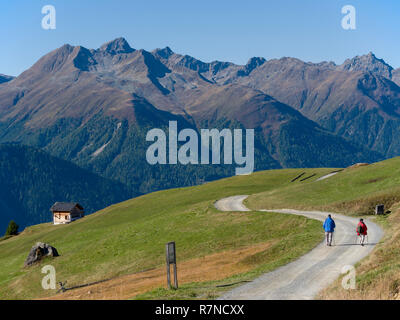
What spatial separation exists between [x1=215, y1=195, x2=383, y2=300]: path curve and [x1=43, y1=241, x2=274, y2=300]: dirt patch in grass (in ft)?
19.2

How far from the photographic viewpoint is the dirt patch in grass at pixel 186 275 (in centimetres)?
3466

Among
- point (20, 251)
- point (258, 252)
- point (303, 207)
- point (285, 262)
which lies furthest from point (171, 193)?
point (285, 262)

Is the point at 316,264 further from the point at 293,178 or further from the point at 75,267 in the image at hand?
the point at 293,178

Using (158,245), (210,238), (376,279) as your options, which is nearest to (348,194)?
(210,238)

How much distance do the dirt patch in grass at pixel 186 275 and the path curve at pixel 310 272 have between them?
231 inches

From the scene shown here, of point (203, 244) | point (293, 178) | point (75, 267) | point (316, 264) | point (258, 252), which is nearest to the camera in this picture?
point (316, 264)

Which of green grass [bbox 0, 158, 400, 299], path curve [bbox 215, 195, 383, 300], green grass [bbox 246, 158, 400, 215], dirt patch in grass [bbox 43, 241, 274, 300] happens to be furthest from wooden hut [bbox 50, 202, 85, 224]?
path curve [bbox 215, 195, 383, 300]

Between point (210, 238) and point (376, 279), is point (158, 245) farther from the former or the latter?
point (376, 279)

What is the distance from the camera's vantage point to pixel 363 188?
7012 cm

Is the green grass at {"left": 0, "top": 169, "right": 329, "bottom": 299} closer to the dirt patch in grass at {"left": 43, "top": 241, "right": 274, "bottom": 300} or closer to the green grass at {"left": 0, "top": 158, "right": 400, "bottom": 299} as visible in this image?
the green grass at {"left": 0, "top": 158, "right": 400, "bottom": 299}

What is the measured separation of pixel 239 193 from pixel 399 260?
226 feet

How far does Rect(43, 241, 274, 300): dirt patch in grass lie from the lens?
34656mm

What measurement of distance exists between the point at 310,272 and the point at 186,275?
1241cm

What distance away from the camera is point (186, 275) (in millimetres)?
37844
